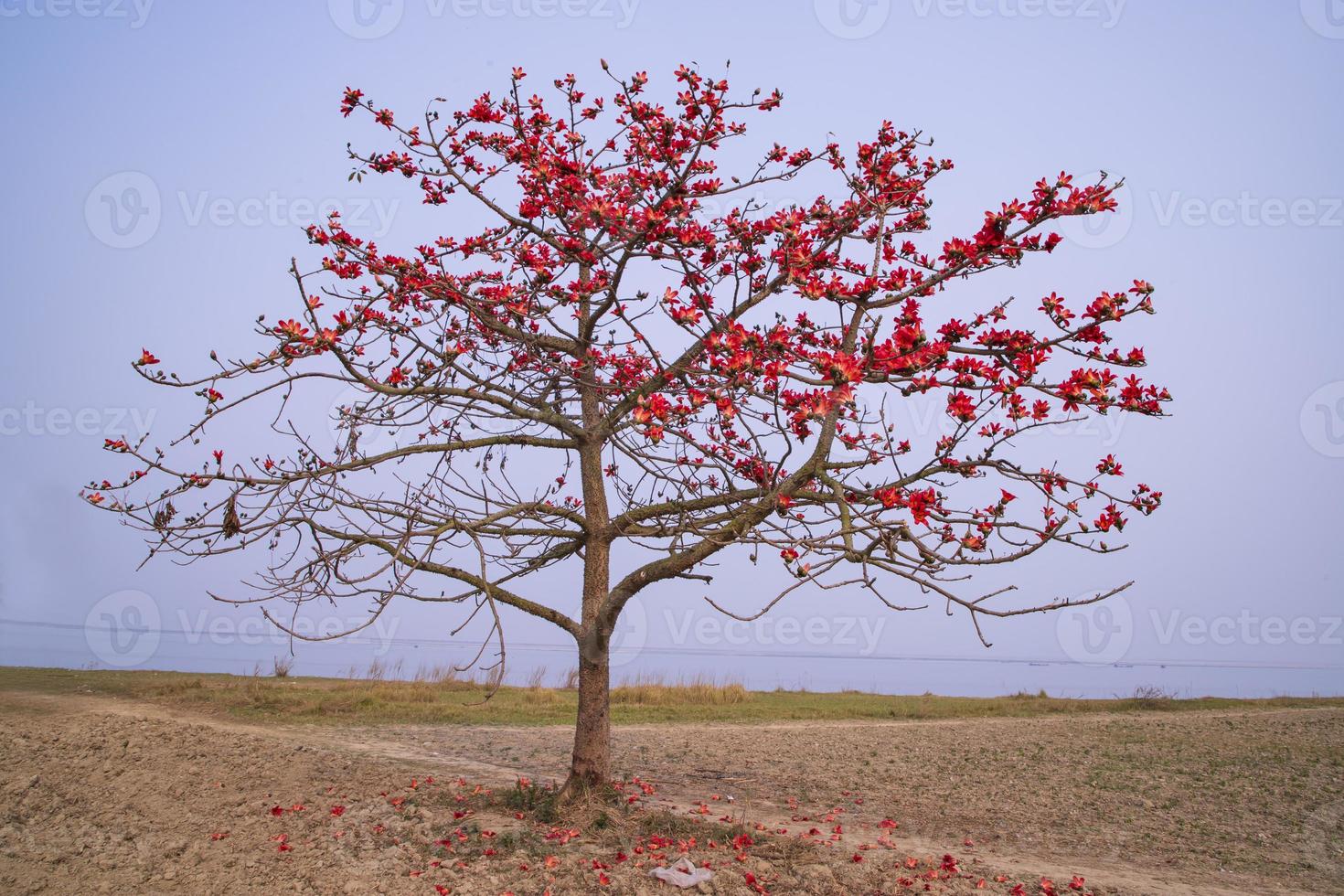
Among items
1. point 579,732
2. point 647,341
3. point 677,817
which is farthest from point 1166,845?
point 647,341

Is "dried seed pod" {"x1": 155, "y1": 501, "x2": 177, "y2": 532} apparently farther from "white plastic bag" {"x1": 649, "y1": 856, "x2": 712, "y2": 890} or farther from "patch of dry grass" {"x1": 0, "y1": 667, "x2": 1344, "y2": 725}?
"patch of dry grass" {"x1": 0, "y1": 667, "x2": 1344, "y2": 725}

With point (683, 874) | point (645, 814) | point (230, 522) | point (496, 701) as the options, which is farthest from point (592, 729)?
point (496, 701)

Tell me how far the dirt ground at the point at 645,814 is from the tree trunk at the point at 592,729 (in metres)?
0.43

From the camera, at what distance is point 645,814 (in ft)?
23.1

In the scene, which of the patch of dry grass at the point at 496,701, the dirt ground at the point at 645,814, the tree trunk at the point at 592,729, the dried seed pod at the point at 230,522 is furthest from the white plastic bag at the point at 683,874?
the patch of dry grass at the point at 496,701

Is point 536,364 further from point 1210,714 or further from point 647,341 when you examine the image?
point 1210,714

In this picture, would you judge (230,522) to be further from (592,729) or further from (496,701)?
(496,701)

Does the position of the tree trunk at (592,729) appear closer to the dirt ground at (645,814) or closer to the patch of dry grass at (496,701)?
the dirt ground at (645,814)

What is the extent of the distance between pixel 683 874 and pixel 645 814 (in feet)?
4.43

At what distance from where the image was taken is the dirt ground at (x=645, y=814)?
6.04 m

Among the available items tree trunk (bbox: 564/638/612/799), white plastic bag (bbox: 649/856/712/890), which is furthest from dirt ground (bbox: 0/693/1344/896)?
tree trunk (bbox: 564/638/612/799)

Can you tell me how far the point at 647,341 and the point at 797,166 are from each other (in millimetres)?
2274

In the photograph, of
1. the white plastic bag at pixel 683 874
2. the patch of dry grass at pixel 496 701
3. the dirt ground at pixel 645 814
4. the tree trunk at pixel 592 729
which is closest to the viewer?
the white plastic bag at pixel 683 874

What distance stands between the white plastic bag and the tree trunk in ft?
4.66
